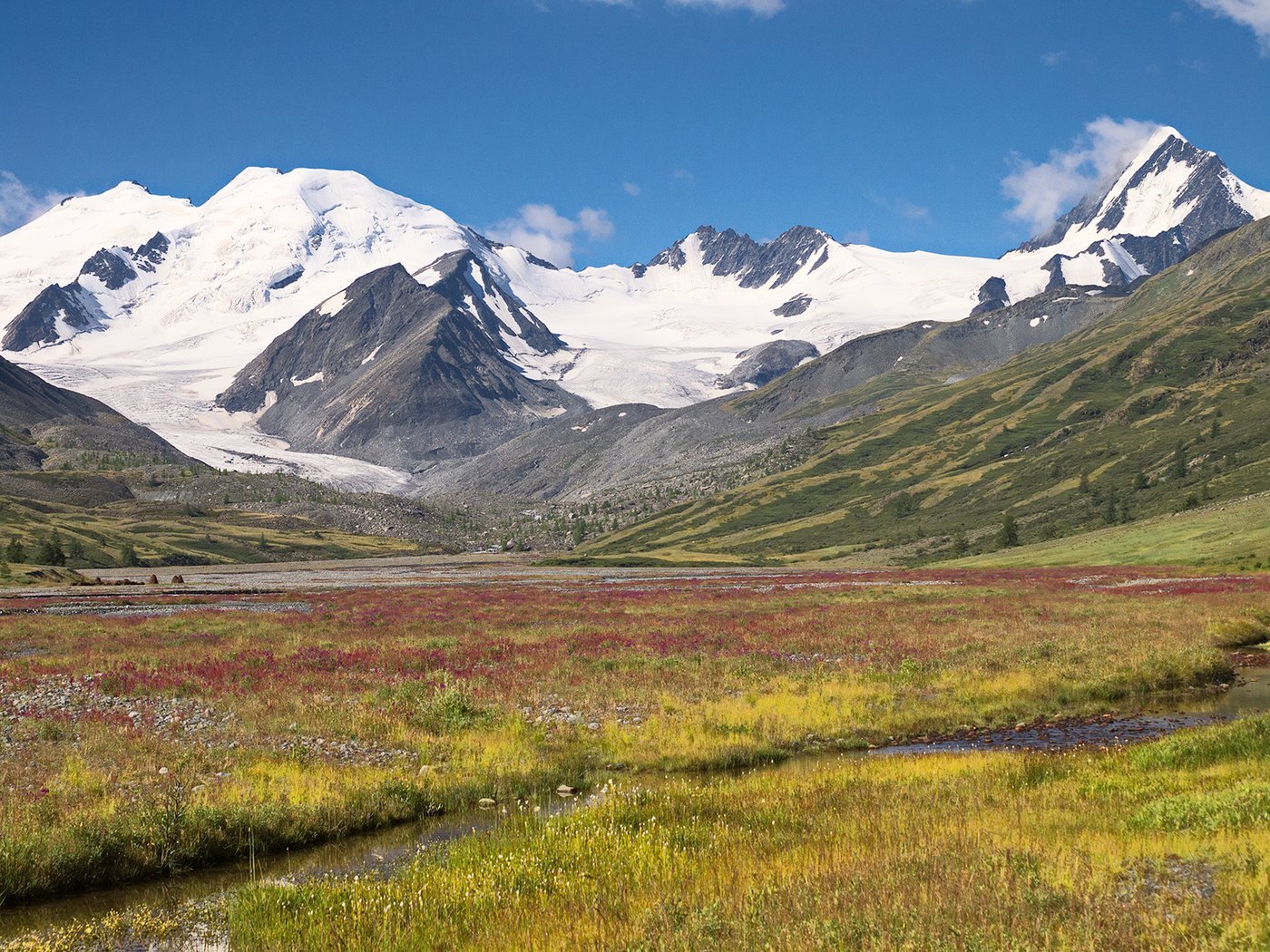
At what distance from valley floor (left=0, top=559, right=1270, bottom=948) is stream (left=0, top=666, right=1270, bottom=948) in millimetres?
368

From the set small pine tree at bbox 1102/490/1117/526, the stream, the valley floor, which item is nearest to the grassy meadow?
the valley floor

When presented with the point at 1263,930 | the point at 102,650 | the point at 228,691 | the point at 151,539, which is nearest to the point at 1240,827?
the point at 1263,930

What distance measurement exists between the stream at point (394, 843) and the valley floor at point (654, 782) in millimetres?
368

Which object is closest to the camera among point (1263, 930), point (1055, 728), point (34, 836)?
point (1263, 930)

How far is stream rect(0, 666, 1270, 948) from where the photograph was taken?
1494 cm

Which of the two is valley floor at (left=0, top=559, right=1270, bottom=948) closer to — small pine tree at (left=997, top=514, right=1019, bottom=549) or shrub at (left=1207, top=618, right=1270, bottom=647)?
shrub at (left=1207, top=618, right=1270, bottom=647)

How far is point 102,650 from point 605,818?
3278 cm

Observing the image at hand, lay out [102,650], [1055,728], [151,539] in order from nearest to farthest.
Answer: [1055,728], [102,650], [151,539]

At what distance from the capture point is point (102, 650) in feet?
132

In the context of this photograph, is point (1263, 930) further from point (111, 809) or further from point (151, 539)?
point (151, 539)

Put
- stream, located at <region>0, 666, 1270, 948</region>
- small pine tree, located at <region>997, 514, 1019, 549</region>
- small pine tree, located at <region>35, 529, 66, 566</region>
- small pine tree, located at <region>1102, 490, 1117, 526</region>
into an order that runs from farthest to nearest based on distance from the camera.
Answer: small pine tree, located at <region>1102, 490, 1117, 526</region>
small pine tree, located at <region>997, 514, 1019, 549</region>
small pine tree, located at <region>35, 529, 66, 566</region>
stream, located at <region>0, 666, 1270, 948</region>

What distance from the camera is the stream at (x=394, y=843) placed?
14.9m

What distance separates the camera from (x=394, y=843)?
1822 cm

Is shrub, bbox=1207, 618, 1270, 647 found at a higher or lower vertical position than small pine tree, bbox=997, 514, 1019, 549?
higher
